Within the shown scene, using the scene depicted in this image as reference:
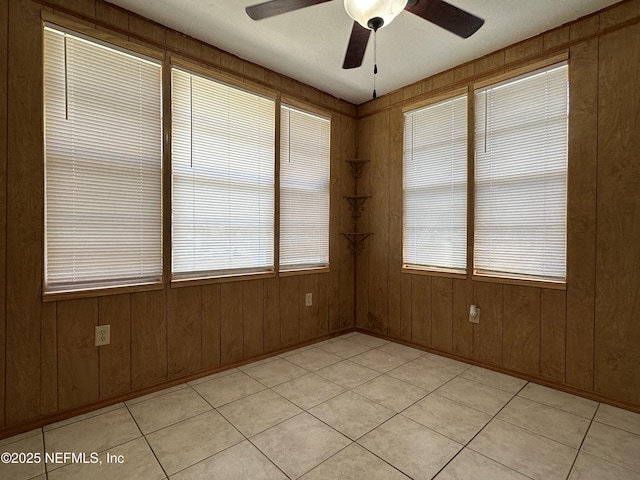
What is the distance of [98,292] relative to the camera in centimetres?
218

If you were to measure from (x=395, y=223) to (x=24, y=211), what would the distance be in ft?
9.87

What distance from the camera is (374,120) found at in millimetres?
3746

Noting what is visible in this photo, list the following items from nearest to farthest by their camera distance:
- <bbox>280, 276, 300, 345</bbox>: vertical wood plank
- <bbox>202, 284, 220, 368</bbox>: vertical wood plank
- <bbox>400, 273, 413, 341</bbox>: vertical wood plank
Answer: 1. <bbox>202, 284, 220, 368</bbox>: vertical wood plank
2. <bbox>280, 276, 300, 345</bbox>: vertical wood plank
3. <bbox>400, 273, 413, 341</bbox>: vertical wood plank

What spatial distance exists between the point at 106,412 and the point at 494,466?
2.33 m

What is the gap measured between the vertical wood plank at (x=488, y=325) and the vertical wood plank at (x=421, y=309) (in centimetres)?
45


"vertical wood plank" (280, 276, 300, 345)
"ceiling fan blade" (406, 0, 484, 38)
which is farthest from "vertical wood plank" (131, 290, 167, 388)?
"ceiling fan blade" (406, 0, 484, 38)

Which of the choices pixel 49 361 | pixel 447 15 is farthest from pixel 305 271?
pixel 447 15

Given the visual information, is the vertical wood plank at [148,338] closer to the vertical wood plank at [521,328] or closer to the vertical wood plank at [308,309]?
the vertical wood plank at [308,309]

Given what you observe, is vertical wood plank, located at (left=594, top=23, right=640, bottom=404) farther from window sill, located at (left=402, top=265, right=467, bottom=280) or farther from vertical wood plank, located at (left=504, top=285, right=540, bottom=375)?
window sill, located at (left=402, top=265, right=467, bottom=280)

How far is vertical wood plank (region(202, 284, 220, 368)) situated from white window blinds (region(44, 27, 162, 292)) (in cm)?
43

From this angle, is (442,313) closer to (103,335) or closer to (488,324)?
(488,324)

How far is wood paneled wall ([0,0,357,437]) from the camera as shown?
1905 mm

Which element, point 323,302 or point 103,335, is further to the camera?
point 323,302

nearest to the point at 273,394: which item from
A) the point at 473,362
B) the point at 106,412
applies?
the point at 106,412
